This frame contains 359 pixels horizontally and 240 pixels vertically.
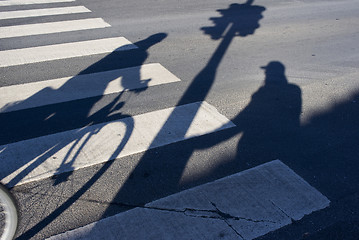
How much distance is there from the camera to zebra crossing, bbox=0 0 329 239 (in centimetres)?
457

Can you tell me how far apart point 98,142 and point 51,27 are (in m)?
5.97

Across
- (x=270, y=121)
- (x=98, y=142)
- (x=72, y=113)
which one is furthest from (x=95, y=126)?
(x=270, y=121)

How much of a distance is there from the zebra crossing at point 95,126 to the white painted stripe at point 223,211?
0.02 metres

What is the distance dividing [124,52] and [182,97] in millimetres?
2547

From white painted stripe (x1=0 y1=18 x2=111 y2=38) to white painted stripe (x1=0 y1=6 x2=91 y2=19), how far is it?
94 centimetres

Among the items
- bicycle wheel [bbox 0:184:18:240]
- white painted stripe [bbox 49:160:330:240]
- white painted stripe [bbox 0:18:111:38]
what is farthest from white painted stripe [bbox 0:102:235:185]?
white painted stripe [bbox 0:18:111:38]

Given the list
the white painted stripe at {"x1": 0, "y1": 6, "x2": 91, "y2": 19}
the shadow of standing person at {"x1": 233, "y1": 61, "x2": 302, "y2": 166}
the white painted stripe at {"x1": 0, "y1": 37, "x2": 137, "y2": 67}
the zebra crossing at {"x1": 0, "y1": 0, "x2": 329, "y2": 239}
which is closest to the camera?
the zebra crossing at {"x1": 0, "y1": 0, "x2": 329, "y2": 239}

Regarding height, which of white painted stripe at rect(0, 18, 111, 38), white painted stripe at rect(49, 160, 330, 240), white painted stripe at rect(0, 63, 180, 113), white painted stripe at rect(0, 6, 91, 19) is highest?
white painted stripe at rect(0, 6, 91, 19)

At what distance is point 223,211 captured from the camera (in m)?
4.12

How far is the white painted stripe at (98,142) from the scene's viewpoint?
464 cm

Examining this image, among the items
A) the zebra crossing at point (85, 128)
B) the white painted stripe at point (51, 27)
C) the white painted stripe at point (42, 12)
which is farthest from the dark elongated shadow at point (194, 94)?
the white painted stripe at point (42, 12)

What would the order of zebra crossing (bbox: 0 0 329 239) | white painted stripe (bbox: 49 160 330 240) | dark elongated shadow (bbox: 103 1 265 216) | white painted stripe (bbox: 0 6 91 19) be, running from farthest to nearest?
1. white painted stripe (bbox: 0 6 91 19)
2. zebra crossing (bbox: 0 0 329 239)
3. dark elongated shadow (bbox: 103 1 265 216)
4. white painted stripe (bbox: 49 160 330 240)

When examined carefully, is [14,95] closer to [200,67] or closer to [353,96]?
[200,67]

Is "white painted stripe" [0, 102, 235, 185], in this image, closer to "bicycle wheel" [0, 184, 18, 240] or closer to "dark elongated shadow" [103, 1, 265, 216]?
"dark elongated shadow" [103, 1, 265, 216]
